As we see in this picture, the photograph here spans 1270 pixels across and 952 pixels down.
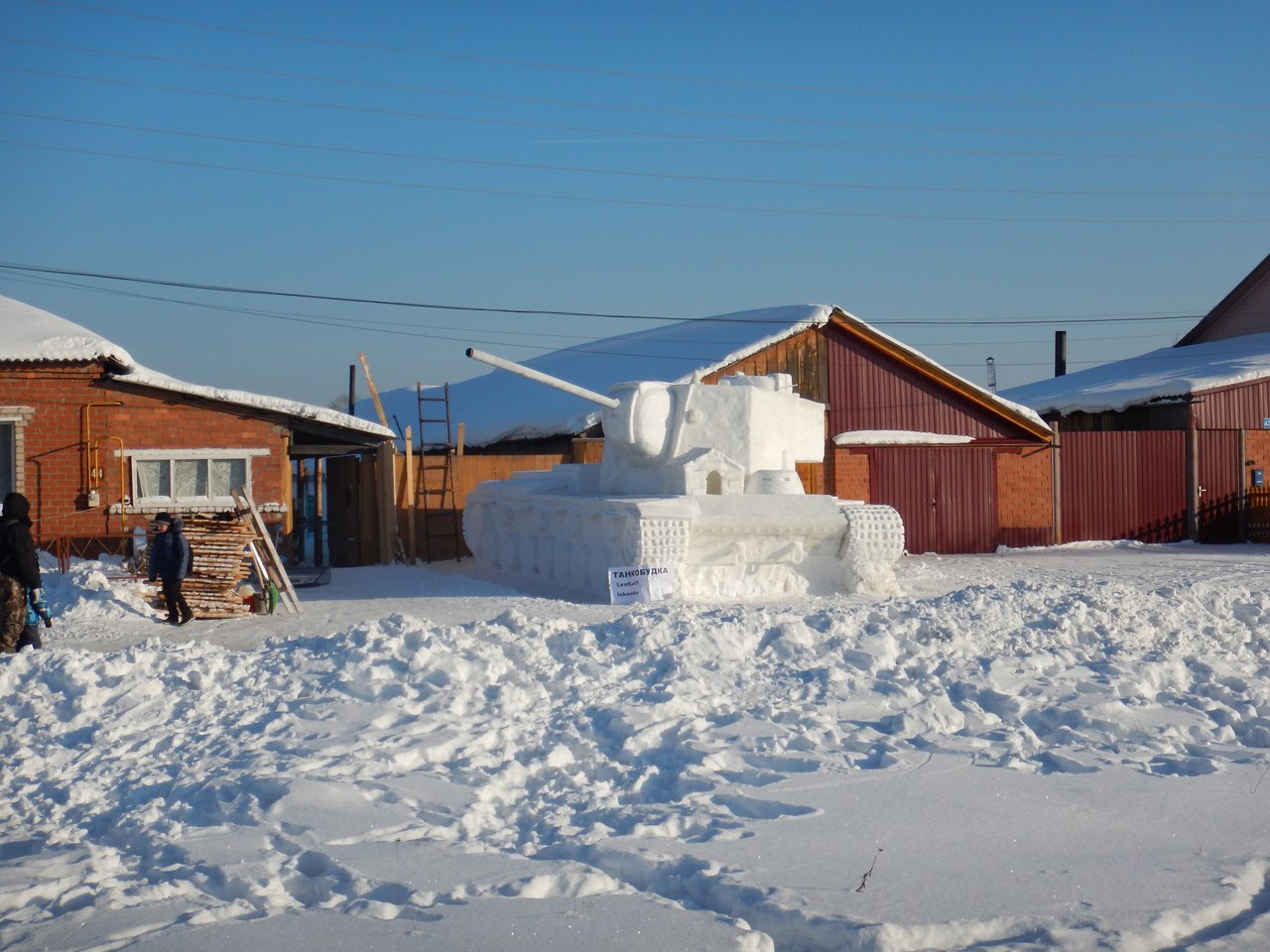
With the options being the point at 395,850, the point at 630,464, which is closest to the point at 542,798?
the point at 395,850

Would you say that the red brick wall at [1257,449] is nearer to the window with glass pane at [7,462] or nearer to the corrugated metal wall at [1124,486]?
the corrugated metal wall at [1124,486]

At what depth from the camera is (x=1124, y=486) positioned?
77.7ft

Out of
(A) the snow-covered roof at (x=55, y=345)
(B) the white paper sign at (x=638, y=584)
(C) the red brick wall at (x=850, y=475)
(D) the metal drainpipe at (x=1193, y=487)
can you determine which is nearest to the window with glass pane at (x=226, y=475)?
(A) the snow-covered roof at (x=55, y=345)

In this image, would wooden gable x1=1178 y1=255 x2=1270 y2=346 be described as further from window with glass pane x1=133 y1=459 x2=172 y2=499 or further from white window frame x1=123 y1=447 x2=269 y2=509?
window with glass pane x1=133 y1=459 x2=172 y2=499

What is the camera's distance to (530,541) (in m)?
17.9

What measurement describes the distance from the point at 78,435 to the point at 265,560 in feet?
16.3

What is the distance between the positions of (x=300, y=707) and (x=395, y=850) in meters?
2.90

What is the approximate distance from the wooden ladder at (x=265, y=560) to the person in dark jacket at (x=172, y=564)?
3.20 feet

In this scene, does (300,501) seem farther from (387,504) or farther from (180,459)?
(180,459)

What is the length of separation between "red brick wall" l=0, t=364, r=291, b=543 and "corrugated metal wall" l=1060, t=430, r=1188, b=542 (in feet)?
52.4

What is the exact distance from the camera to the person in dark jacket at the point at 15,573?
32.4 ft

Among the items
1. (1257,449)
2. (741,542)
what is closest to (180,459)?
(741,542)

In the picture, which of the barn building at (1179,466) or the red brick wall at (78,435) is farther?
the barn building at (1179,466)

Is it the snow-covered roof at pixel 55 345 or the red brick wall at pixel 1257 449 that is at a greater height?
the snow-covered roof at pixel 55 345
